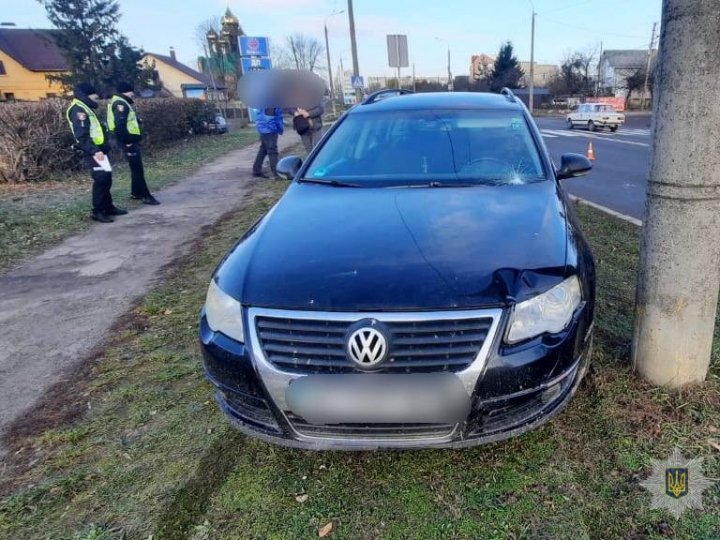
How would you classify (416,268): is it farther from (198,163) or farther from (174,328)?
(198,163)

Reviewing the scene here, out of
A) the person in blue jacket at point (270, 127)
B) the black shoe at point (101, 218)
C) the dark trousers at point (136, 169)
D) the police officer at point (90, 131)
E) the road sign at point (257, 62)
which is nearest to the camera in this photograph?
the police officer at point (90, 131)

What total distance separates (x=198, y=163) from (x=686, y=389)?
13.9 m

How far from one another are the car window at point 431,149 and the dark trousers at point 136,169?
561 cm

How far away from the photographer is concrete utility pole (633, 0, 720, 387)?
86.6 inches

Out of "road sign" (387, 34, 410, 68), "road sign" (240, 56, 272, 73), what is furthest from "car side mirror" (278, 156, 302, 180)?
"road sign" (240, 56, 272, 73)

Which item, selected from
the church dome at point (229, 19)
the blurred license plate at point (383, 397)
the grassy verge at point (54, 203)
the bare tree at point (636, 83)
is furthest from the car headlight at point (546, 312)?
the bare tree at point (636, 83)

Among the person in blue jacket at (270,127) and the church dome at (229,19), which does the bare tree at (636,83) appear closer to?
the church dome at (229,19)

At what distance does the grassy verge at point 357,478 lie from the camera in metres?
2.01

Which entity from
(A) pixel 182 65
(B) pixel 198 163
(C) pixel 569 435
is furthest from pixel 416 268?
(A) pixel 182 65

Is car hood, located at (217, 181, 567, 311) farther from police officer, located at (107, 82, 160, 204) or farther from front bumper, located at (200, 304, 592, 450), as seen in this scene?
police officer, located at (107, 82, 160, 204)

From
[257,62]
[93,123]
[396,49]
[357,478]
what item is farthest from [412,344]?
[257,62]

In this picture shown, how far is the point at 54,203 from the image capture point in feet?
29.8

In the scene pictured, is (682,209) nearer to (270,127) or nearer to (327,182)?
(327,182)

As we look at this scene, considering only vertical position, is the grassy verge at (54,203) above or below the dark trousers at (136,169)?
Result: below
